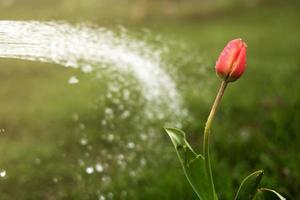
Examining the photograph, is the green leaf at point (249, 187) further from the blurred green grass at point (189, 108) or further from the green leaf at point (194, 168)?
the blurred green grass at point (189, 108)

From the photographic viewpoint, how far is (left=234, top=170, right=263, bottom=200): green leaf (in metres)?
2.27

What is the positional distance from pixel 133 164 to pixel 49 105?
1.25 metres

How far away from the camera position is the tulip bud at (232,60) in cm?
218

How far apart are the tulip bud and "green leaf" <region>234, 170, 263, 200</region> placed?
14.9 inches

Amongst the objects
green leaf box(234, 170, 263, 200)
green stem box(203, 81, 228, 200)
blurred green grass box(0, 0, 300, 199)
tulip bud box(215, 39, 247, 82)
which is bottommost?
blurred green grass box(0, 0, 300, 199)

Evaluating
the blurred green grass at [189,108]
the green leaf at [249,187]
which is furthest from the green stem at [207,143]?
the blurred green grass at [189,108]

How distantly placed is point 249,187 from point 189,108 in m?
2.71

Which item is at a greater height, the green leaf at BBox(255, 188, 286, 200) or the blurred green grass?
the green leaf at BBox(255, 188, 286, 200)

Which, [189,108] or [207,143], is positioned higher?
[207,143]

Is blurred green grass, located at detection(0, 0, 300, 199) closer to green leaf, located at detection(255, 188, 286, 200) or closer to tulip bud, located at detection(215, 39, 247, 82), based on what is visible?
green leaf, located at detection(255, 188, 286, 200)

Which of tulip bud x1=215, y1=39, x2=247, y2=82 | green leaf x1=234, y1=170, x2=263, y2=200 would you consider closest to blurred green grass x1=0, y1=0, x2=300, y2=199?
green leaf x1=234, y1=170, x2=263, y2=200

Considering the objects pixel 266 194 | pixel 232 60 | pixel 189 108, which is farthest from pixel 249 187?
pixel 189 108

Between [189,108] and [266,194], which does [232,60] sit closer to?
[266,194]

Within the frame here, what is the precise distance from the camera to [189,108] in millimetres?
4988
